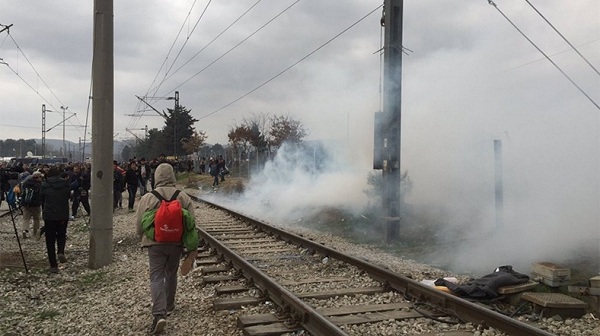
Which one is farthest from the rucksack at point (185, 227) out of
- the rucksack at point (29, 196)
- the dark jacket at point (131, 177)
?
the dark jacket at point (131, 177)

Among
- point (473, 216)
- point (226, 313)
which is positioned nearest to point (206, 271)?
point (226, 313)

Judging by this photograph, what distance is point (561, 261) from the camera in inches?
303

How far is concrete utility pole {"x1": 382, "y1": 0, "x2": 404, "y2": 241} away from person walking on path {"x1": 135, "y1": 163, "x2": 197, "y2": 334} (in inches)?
247

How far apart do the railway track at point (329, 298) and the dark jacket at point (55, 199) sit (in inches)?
97.1

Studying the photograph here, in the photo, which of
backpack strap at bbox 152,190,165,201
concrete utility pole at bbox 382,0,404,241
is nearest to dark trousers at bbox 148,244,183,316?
backpack strap at bbox 152,190,165,201

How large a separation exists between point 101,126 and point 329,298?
4.99m

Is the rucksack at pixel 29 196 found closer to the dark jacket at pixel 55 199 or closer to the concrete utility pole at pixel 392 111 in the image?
the dark jacket at pixel 55 199

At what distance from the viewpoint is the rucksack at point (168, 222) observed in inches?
197

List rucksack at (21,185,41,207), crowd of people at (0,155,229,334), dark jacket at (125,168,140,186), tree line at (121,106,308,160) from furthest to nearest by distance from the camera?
tree line at (121,106,308,160) < dark jacket at (125,168,140,186) < rucksack at (21,185,41,207) < crowd of people at (0,155,229,334)

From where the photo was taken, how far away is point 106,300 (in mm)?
6391

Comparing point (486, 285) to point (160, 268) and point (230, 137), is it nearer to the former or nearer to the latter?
point (160, 268)

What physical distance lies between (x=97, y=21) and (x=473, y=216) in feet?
28.4

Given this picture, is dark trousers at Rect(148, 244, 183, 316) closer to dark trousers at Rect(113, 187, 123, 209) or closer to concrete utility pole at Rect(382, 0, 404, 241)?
concrete utility pole at Rect(382, 0, 404, 241)

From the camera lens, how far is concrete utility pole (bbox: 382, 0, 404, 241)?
10.7 m
